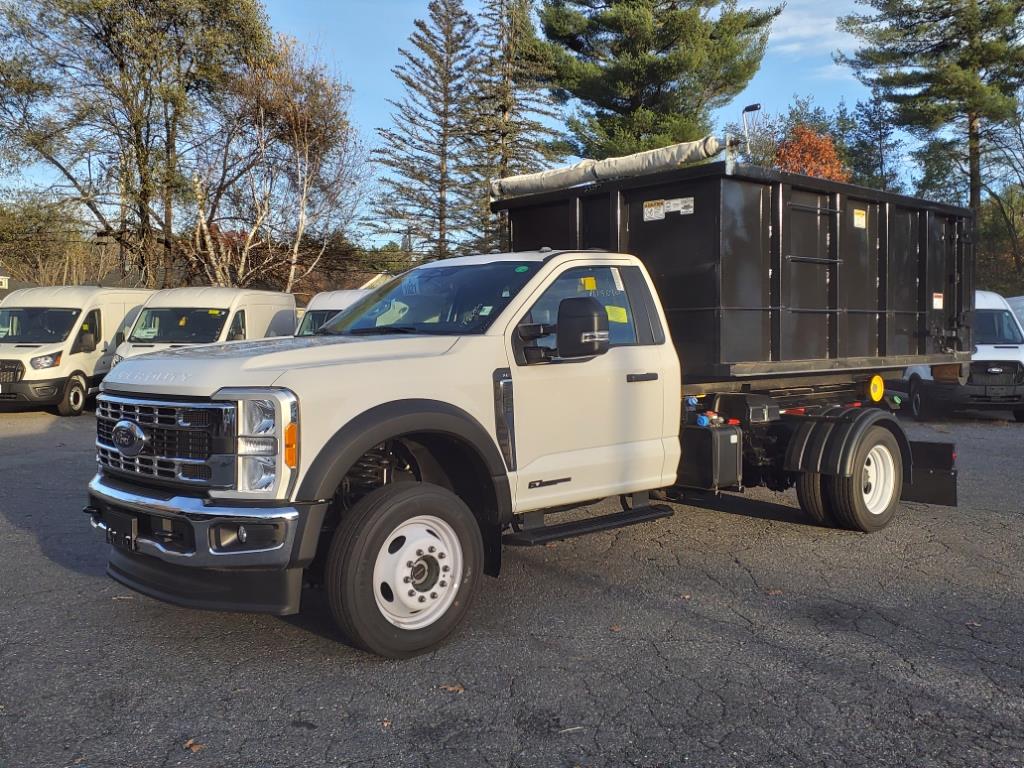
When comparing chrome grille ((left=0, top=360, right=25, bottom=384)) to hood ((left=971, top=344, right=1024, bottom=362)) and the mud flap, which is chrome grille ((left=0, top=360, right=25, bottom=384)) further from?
hood ((left=971, top=344, right=1024, bottom=362))

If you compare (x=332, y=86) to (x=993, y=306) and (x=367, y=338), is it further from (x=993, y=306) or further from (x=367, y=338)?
(x=367, y=338)

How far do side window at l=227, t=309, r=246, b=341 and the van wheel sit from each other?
284 cm

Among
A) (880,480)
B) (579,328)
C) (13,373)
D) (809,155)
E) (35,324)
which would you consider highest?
(809,155)

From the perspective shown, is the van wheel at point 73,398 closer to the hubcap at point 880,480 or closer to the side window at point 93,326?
the side window at point 93,326

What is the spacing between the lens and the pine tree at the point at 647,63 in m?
28.1

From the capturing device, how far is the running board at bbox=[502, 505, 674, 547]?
5117mm

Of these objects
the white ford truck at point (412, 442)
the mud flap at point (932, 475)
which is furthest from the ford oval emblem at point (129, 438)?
the mud flap at point (932, 475)

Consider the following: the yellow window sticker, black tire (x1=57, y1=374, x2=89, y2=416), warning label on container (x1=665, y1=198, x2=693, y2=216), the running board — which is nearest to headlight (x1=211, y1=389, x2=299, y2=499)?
the running board

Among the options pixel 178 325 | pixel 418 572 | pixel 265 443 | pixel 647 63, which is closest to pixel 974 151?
pixel 647 63

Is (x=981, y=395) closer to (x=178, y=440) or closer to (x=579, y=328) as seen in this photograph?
(x=579, y=328)

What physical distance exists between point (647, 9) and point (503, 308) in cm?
2580

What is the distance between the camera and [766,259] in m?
6.57

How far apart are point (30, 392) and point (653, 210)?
530 inches

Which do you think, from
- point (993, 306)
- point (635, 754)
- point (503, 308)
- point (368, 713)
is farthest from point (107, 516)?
point (993, 306)
